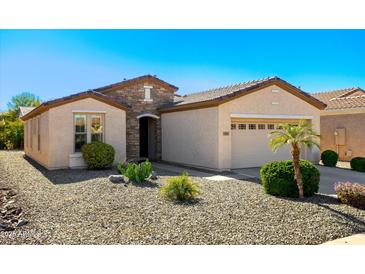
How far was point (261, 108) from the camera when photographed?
15.9 m

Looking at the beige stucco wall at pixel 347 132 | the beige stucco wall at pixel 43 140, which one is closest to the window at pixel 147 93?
the beige stucco wall at pixel 43 140

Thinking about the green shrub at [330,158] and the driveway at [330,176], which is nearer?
the driveway at [330,176]

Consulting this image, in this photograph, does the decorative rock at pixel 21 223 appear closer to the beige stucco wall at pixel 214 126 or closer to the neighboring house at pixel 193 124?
the neighboring house at pixel 193 124

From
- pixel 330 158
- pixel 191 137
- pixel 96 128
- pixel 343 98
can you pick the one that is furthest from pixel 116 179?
pixel 343 98

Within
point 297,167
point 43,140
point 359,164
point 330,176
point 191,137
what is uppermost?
point 191,137

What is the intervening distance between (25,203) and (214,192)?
17.1 ft

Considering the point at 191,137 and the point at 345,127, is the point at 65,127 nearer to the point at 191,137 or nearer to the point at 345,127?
the point at 191,137

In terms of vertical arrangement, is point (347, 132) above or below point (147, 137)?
above

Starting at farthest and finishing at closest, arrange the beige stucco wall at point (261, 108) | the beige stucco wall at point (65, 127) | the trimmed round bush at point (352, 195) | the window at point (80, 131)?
the window at point (80, 131) → the beige stucco wall at point (65, 127) → the beige stucco wall at point (261, 108) → the trimmed round bush at point (352, 195)

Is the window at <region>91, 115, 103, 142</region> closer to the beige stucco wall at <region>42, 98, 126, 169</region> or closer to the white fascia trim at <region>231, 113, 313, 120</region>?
the beige stucco wall at <region>42, 98, 126, 169</region>

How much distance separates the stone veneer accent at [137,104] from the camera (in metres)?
18.7

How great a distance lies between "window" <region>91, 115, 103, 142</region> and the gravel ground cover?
214 inches

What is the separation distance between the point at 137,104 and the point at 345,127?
12599mm
